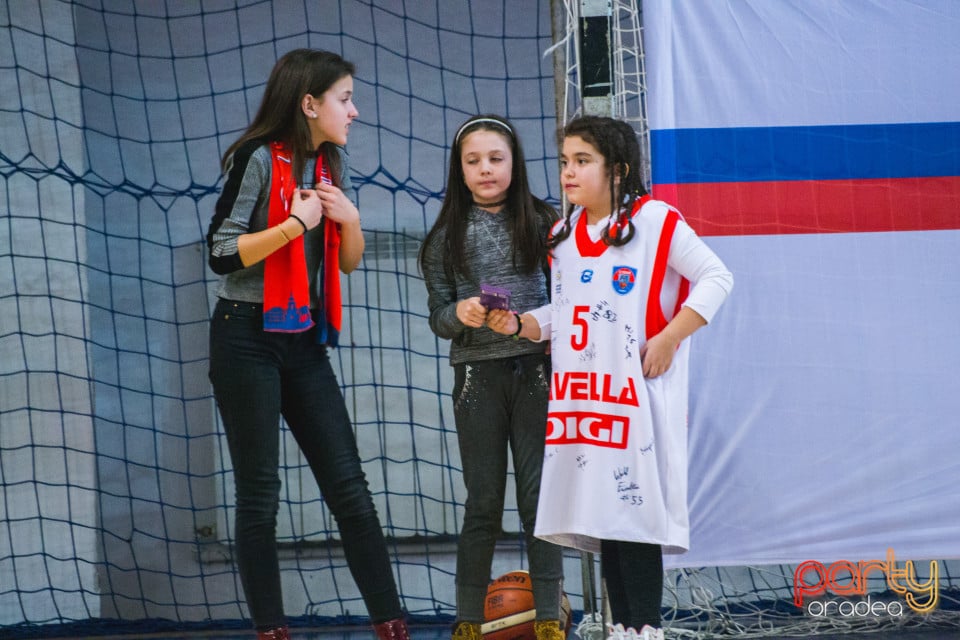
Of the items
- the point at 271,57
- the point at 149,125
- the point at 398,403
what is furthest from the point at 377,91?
the point at 398,403

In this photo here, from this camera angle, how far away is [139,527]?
11.5 feet

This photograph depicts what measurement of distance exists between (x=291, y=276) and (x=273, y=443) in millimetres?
333

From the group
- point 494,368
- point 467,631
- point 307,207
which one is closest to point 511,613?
point 467,631

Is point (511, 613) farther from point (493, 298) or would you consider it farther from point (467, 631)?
point (493, 298)

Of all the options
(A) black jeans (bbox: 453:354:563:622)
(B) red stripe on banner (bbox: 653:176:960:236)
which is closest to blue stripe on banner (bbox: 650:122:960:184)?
(B) red stripe on banner (bbox: 653:176:960:236)

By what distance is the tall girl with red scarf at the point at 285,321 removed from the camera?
217cm

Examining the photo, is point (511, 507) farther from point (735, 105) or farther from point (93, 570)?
point (735, 105)

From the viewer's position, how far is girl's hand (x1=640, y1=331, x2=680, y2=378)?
2092 mm

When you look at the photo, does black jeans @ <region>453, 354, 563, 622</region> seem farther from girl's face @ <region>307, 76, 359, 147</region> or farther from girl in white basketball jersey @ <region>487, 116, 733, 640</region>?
girl's face @ <region>307, 76, 359, 147</region>

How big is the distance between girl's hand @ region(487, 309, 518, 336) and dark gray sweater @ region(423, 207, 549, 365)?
16cm

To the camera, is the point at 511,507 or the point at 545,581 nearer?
the point at 545,581

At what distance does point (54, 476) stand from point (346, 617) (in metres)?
1.07

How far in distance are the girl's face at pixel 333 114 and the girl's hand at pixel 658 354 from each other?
0.75 meters

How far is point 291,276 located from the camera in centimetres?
218
